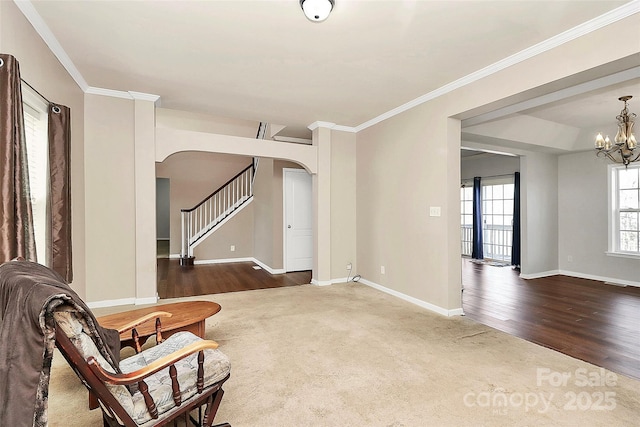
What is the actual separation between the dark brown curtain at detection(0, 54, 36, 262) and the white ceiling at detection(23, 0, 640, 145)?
2.66 feet

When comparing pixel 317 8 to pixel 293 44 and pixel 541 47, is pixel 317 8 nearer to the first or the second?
pixel 293 44

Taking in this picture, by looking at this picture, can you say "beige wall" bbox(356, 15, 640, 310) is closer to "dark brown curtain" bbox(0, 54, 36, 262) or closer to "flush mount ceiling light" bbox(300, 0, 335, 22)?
"flush mount ceiling light" bbox(300, 0, 335, 22)

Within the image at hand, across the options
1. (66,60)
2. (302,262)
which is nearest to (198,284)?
(302,262)

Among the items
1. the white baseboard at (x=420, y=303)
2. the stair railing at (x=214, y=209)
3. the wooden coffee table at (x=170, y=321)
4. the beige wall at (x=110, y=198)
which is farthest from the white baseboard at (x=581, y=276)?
the beige wall at (x=110, y=198)

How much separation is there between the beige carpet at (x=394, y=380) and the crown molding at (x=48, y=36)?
271cm

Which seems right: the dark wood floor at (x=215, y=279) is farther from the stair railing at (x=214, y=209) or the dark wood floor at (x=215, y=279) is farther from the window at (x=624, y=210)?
the window at (x=624, y=210)

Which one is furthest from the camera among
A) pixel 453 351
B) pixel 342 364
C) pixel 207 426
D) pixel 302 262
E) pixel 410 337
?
pixel 302 262

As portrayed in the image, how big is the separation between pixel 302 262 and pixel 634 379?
5.04 m

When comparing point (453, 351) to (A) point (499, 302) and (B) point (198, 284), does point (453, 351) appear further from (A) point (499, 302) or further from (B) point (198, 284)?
(B) point (198, 284)

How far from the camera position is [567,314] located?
3.73 meters

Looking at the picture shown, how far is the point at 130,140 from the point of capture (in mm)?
4051

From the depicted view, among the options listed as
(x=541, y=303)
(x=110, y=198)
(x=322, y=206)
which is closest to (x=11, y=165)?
(x=110, y=198)

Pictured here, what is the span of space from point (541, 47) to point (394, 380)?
3064 mm

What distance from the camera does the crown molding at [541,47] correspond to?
224 cm
